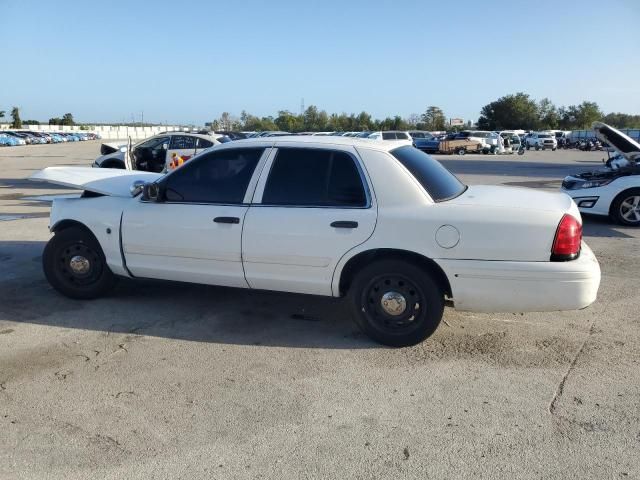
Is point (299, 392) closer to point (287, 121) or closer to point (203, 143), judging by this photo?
point (203, 143)

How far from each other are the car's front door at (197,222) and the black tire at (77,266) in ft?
1.55

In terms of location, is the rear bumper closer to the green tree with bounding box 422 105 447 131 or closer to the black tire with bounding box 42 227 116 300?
the black tire with bounding box 42 227 116 300

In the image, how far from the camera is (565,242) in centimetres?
402

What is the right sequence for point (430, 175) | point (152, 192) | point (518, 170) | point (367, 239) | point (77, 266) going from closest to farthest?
point (367, 239) < point (430, 175) < point (152, 192) < point (77, 266) < point (518, 170)

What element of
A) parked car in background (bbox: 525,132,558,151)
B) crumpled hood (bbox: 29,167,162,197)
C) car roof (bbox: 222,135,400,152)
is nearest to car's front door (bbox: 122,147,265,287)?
car roof (bbox: 222,135,400,152)

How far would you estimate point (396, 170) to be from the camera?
4.34 meters

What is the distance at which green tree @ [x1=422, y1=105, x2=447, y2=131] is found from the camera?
4085 inches

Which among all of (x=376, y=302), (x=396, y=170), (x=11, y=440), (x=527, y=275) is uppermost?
(x=396, y=170)

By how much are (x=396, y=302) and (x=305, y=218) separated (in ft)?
3.18

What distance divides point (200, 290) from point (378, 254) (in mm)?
2348

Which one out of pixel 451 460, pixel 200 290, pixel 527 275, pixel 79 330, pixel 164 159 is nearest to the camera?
pixel 451 460

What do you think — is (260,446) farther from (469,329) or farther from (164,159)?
(164,159)

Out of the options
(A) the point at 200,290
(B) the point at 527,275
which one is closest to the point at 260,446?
(B) the point at 527,275

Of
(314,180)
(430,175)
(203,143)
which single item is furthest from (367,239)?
(203,143)
